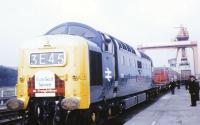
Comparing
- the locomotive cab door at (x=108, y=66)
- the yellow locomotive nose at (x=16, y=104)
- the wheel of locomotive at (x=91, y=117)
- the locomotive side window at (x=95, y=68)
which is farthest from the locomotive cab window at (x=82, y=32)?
the yellow locomotive nose at (x=16, y=104)

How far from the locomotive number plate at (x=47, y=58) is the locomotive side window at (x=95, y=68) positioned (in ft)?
3.00

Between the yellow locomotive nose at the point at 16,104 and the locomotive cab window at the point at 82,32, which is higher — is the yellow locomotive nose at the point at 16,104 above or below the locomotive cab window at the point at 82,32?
below

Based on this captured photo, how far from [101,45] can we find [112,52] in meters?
1.63

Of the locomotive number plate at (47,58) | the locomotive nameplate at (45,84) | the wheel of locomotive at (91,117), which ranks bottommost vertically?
the wheel of locomotive at (91,117)

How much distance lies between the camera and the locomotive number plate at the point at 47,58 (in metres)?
10.9

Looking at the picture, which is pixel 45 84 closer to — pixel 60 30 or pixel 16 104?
pixel 16 104

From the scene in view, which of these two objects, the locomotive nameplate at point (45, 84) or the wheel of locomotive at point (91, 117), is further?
the wheel of locomotive at point (91, 117)

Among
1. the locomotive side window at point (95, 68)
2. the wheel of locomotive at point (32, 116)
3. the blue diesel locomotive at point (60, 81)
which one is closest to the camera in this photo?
the blue diesel locomotive at point (60, 81)

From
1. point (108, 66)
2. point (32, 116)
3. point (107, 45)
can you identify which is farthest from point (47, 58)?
point (107, 45)

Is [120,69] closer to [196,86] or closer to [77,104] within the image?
[77,104]

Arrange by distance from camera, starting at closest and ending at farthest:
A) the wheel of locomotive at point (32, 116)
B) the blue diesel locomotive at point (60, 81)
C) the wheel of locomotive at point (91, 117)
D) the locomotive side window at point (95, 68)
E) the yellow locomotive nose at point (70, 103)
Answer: the yellow locomotive nose at point (70, 103) → the blue diesel locomotive at point (60, 81) → the wheel of locomotive at point (32, 116) → the wheel of locomotive at point (91, 117) → the locomotive side window at point (95, 68)

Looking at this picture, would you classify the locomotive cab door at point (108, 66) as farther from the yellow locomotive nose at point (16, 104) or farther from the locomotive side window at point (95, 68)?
the yellow locomotive nose at point (16, 104)

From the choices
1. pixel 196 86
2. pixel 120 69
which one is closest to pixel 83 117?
pixel 120 69

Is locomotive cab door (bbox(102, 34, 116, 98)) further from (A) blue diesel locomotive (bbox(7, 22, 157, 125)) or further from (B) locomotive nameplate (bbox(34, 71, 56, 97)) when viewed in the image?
(B) locomotive nameplate (bbox(34, 71, 56, 97))
